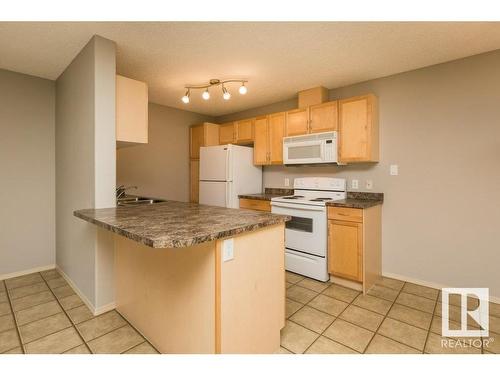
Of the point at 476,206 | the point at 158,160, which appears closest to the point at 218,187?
the point at 158,160

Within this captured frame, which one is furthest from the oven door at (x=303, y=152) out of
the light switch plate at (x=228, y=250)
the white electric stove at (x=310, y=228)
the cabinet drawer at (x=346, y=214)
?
the light switch plate at (x=228, y=250)

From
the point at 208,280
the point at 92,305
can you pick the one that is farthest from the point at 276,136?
the point at 92,305

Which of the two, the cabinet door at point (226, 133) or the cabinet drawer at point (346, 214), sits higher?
the cabinet door at point (226, 133)

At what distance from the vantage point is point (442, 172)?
264 centimetres

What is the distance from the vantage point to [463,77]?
2.52 metres

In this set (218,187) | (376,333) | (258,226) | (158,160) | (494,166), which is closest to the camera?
(258,226)

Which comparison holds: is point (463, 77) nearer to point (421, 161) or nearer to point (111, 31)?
point (421, 161)

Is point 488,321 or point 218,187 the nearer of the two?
point 488,321

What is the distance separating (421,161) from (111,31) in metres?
3.23

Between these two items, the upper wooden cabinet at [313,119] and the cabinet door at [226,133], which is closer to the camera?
the upper wooden cabinet at [313,119]

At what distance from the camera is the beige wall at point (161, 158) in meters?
3.86

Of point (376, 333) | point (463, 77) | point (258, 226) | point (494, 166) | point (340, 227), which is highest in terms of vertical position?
point (463, 77)

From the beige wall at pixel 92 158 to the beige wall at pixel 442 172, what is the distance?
9.24ft

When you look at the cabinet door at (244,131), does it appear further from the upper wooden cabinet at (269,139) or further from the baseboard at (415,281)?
the baseboard at (415,281)
